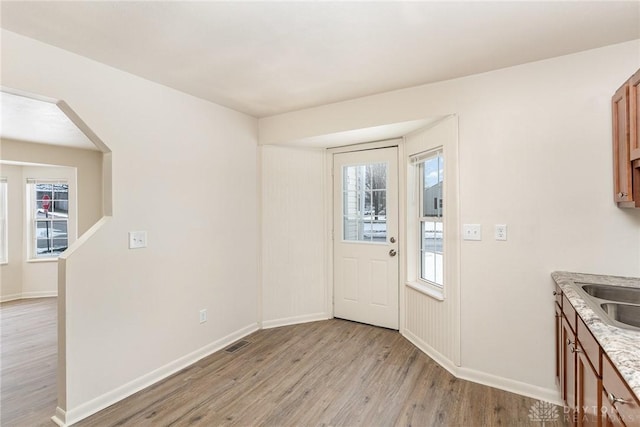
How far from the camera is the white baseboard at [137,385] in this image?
6.73ft

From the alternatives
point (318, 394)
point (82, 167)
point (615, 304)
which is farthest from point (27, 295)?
point (615, 304)

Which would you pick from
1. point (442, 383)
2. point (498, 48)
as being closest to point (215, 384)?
point (442, 383)

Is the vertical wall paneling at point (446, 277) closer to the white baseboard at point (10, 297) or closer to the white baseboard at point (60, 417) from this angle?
the white baseboard at point (60, 417)

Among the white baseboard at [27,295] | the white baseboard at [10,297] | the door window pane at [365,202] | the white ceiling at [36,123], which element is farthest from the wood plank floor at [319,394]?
the white baseboard at [10,297]

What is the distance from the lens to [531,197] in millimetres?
2256

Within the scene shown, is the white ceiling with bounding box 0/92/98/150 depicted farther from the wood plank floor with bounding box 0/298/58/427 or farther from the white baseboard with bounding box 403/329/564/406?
the white baseboard with bounding box 403/329/564/406

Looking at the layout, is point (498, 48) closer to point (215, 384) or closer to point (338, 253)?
point (338, 253)

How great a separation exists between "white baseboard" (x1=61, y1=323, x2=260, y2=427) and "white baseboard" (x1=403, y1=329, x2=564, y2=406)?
205 centimetres

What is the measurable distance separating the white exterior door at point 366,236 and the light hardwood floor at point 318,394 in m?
0.61

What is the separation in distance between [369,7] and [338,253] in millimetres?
2751

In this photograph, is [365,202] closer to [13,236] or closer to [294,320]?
[294,320]

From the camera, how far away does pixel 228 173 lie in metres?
3.27

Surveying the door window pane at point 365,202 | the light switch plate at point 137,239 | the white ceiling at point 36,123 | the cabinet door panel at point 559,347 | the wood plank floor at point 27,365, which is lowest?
the wood plank floor at point 27,365

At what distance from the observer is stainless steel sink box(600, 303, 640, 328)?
5.00 feet
